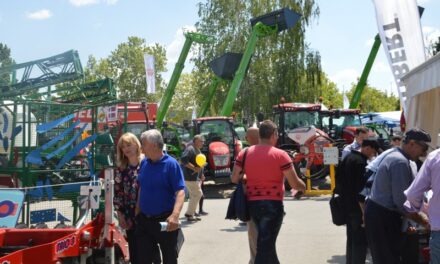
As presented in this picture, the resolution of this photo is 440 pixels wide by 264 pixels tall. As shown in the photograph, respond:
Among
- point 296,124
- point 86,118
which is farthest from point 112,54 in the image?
point 86,118

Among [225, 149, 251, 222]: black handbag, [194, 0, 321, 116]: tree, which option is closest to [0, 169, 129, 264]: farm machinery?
[225, 149, 251, 222]: black handbag

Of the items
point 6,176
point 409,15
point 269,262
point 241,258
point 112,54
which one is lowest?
point 241,258

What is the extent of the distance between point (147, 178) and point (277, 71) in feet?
85.1

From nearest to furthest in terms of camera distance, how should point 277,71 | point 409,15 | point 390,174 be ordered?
point 390,174 → point 409,15 → point 277,71

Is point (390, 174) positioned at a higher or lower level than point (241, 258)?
higher

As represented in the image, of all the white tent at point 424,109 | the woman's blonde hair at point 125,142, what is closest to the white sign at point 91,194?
the woman's blonde hair at point 125,142

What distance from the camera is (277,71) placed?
30328mm

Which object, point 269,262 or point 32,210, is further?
point 32,210

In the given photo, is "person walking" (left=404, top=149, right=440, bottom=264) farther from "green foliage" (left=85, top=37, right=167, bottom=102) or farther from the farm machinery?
"green foliage" (left=85, top=37, right=167, bottom=102)

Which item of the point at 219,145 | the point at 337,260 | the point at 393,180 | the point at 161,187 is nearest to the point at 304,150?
the point at 219,145

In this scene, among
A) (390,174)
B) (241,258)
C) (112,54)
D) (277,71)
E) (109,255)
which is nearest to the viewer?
(390,174)

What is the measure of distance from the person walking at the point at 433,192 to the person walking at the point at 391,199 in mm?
482

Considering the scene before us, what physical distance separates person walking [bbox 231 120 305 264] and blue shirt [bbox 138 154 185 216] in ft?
2.71

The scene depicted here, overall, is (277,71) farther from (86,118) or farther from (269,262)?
(269,262)
